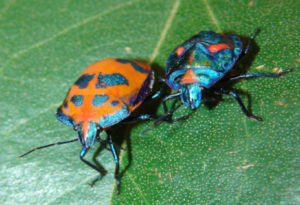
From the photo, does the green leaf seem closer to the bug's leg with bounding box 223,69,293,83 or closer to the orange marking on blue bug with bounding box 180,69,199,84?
the bug's leg with bounding box 223,69,293,83

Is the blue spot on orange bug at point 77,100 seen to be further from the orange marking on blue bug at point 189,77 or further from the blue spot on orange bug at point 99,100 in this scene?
the orange marking on blue bug at point 189,77

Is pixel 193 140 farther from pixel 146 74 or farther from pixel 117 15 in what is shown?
pixel 117 15

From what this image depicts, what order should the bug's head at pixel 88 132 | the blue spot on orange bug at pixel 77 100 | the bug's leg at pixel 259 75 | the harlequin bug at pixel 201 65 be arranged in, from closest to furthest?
1. the bug's leg at pixel 259 75
2. the harlequin bug at pixel 201 65
3. the bug's head at pixel 88 132
4. the blue spot on orange bug at pixel 77 100

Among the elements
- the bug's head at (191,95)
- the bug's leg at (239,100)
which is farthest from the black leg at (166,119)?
the bug's leg at (239,100)

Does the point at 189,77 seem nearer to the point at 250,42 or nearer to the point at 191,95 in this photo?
the point at 191,95

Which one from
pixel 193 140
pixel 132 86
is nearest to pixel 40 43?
pixel 132 86

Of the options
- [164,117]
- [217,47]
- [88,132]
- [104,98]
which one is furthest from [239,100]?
[88,132]
